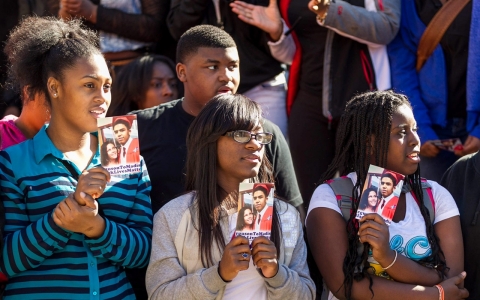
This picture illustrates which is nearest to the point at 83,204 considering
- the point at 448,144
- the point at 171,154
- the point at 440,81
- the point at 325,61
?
the point at 171,154

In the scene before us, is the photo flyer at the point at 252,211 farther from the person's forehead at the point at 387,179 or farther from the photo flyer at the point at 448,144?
the photo flyer at the point at 448,144

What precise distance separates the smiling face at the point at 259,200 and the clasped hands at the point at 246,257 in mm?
133

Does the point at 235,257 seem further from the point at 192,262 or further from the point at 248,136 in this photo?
the point at 248,136

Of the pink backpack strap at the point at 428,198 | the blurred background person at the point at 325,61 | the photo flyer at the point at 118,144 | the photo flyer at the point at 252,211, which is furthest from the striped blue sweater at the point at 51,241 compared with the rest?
the blurred background person at the point at 325,61

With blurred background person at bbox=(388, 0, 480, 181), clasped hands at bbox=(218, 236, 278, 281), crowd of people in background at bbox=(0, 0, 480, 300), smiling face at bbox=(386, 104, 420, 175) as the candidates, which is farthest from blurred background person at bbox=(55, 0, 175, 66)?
clasped hands at bbox=(218, 236, 278, 281)

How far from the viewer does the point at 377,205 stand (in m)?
3.74

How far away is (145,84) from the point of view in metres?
6.43

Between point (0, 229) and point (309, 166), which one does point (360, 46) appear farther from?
point (0, 229)

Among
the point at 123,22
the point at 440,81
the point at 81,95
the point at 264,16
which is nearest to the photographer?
the point at 81,95

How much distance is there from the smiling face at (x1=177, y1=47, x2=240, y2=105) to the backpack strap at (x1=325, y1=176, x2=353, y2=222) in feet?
3.78

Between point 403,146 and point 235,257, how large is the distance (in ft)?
3.85

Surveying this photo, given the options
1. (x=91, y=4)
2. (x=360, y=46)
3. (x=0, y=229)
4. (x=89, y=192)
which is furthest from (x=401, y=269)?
(x=91, y=4)

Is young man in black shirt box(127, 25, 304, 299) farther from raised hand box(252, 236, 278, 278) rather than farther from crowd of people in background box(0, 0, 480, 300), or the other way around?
raised hand box(252, 236, 278, 278)

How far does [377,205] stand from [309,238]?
0.46m
